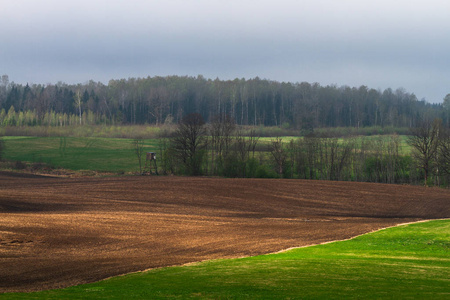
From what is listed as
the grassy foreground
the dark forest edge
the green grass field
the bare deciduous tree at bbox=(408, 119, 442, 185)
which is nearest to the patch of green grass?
the green grass field

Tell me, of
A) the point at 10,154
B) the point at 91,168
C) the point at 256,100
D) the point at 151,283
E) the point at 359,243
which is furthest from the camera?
the point at 256,100

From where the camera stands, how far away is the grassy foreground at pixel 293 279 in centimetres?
1255

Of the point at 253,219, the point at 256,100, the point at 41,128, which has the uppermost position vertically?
the point at 256,100

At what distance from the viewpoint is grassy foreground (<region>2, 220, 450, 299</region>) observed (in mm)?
12555

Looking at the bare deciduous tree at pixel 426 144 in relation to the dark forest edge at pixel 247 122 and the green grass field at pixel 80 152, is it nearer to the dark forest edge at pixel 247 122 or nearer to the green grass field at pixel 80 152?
the dark forest edge at pixel 247 122

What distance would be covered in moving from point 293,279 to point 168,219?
755 inches

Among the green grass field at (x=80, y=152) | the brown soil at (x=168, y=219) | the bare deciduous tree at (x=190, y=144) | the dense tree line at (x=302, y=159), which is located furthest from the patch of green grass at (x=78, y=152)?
the brown soil at (x=168, y=219)

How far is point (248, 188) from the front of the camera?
4912 centimetres

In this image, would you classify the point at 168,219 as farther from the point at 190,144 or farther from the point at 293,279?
the point at 190,144

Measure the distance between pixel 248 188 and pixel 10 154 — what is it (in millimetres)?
57551

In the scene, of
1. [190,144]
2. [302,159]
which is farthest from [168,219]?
[302,159]

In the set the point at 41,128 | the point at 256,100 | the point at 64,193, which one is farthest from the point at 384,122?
the point at 64,193

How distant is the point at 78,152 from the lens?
3752 inches

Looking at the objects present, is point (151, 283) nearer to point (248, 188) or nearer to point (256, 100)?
point (248, 188)
